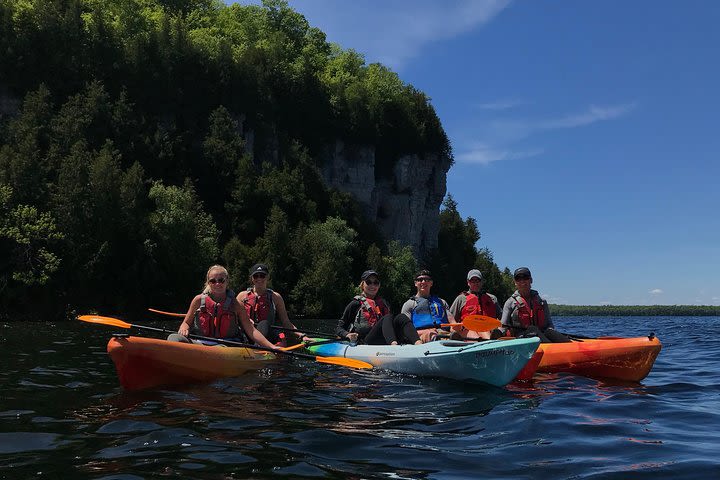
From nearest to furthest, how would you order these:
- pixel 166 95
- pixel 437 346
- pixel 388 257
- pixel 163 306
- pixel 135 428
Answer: pixel 135 428
pixel 437 346
pixel 163 306
pixel 166 95
pixel 388 257

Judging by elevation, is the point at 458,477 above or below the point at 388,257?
below

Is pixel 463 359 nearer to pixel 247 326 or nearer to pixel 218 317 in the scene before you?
pixel 247 326

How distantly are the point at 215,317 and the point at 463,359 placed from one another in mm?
3784

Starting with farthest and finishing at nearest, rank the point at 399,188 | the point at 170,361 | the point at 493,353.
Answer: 1. the point at 399,188
2. the point at 493,353
3. the point at 170,361

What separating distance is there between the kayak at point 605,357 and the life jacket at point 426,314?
185 centimetres

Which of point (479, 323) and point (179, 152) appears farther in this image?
point (179, 152)

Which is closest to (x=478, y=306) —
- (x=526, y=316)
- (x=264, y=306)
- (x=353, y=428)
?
(x=526, y=316)

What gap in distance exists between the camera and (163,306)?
35.6 metres

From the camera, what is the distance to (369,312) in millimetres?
10930

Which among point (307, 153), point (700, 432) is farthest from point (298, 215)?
point (700, 432)

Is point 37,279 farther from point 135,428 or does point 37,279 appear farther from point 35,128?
point 135,428

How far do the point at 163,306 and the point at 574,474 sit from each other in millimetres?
34523

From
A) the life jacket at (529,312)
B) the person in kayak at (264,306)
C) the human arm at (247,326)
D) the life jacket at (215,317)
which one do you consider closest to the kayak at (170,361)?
the human arm at (247,326)

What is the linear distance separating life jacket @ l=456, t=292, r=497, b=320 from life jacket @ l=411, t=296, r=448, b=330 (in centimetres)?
59
